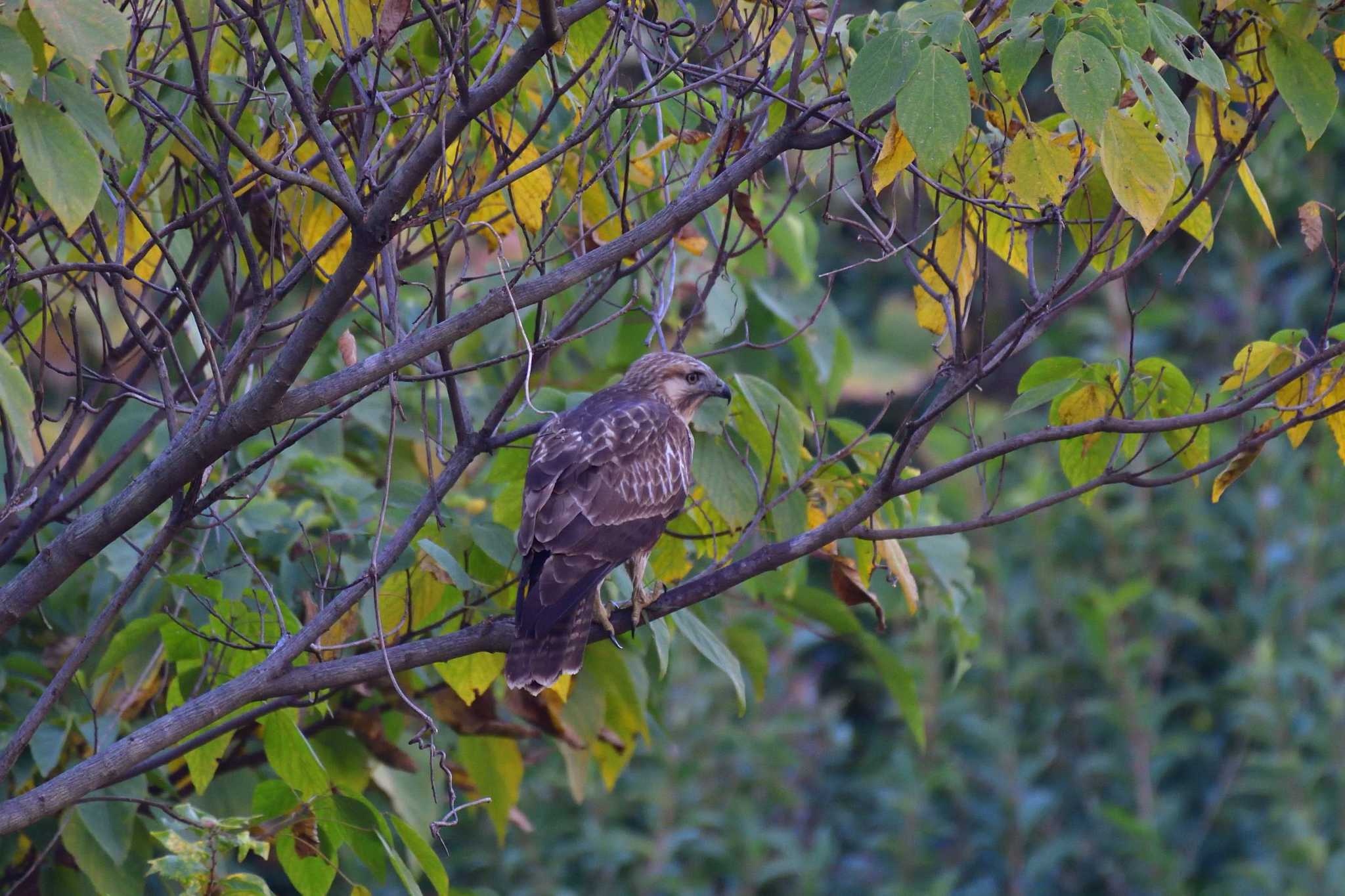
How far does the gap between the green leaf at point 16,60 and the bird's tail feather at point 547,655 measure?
1.70 m

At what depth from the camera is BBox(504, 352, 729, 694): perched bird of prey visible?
3.67 metres

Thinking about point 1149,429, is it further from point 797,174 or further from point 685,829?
point 685,829

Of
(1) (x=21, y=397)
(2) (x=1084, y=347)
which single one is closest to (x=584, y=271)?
(1) (x=21, y=397)

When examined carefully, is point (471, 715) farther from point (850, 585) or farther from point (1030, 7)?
point (1030, 7)

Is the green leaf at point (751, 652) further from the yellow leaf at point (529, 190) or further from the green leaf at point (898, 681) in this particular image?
the yellow leaf at point (529, 190)

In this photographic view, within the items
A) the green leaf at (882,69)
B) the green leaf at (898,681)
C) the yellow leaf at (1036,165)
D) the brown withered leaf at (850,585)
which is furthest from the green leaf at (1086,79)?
the green leaf at (898,681)

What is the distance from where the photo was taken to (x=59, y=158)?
2344 millimetres

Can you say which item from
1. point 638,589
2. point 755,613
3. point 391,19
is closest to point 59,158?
point 391,19

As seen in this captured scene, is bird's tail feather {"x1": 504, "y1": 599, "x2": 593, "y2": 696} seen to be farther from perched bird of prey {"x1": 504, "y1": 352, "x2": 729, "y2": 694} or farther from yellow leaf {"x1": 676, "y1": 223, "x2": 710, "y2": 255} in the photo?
yellow leaf {"x1": 676, "y1": 223, "x2": 710, "y2": 255}

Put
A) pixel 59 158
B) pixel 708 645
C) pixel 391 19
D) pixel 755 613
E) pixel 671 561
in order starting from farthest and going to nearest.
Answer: pixel 755 613 → pixel 671 561 → pixel 708 645 → pixel 391 19 → pixel 59 158

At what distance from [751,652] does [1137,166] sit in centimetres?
244

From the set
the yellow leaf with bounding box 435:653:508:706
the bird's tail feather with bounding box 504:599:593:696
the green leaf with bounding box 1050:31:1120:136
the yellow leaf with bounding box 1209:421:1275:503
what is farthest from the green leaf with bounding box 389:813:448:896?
the green leaf with bounding box 1050:31:1120:136

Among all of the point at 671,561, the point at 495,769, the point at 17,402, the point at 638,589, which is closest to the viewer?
the point at 17,402

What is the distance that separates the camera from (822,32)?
12.1ft
